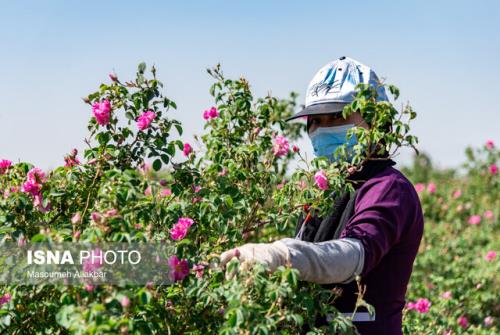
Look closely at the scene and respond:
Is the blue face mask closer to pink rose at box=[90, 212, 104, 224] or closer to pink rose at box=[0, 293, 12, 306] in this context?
pink rose at box=[90, 212, 104, 224]

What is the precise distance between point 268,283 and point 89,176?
0.84 meters

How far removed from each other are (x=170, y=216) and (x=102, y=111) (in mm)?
408

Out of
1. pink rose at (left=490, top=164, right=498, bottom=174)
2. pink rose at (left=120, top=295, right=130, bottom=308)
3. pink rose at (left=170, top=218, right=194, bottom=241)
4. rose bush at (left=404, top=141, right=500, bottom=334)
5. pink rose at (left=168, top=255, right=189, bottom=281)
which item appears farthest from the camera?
pink rose at (left=490, top=164, right=498, bottom=174)

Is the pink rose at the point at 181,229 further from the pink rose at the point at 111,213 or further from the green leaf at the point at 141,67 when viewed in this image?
the green leaf at the point at 141,67

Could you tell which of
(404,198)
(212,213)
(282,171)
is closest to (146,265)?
(212,213)

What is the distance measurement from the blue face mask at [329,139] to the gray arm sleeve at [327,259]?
503 millimetres

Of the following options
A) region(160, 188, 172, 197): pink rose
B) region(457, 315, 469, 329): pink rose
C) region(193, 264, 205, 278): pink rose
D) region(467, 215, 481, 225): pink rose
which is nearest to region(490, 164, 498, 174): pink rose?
region(467, 215, 481, 225): pink rose

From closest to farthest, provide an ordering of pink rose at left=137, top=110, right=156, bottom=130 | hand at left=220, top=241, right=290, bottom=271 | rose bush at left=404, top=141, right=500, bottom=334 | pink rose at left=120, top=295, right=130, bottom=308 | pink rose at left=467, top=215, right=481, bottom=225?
pink rose at left=120, top=295, right=130, bottom=308 → hand at left=220, top=241, right=290, bottom=271 → pink rose at left=137, top=110, right=156, bottom=130 → rose bush at left=404, top=141, right=500, bottom=334 → pink rose at left=467, top=215, right=481, bottom=225

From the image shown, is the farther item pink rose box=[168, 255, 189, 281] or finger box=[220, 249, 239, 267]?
pink rose box=[168, 255, 189, 281]

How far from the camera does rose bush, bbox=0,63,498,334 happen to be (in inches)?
78.0

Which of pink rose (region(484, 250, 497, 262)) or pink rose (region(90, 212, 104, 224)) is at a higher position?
pink rose (region(90, 212, 104, 224))

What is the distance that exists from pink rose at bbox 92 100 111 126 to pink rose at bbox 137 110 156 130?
0.10m

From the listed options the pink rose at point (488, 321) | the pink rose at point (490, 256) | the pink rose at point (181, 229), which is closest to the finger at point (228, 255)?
the pink rose at point (181, 229)

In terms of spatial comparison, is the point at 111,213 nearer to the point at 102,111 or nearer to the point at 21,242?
the point at 21,242
